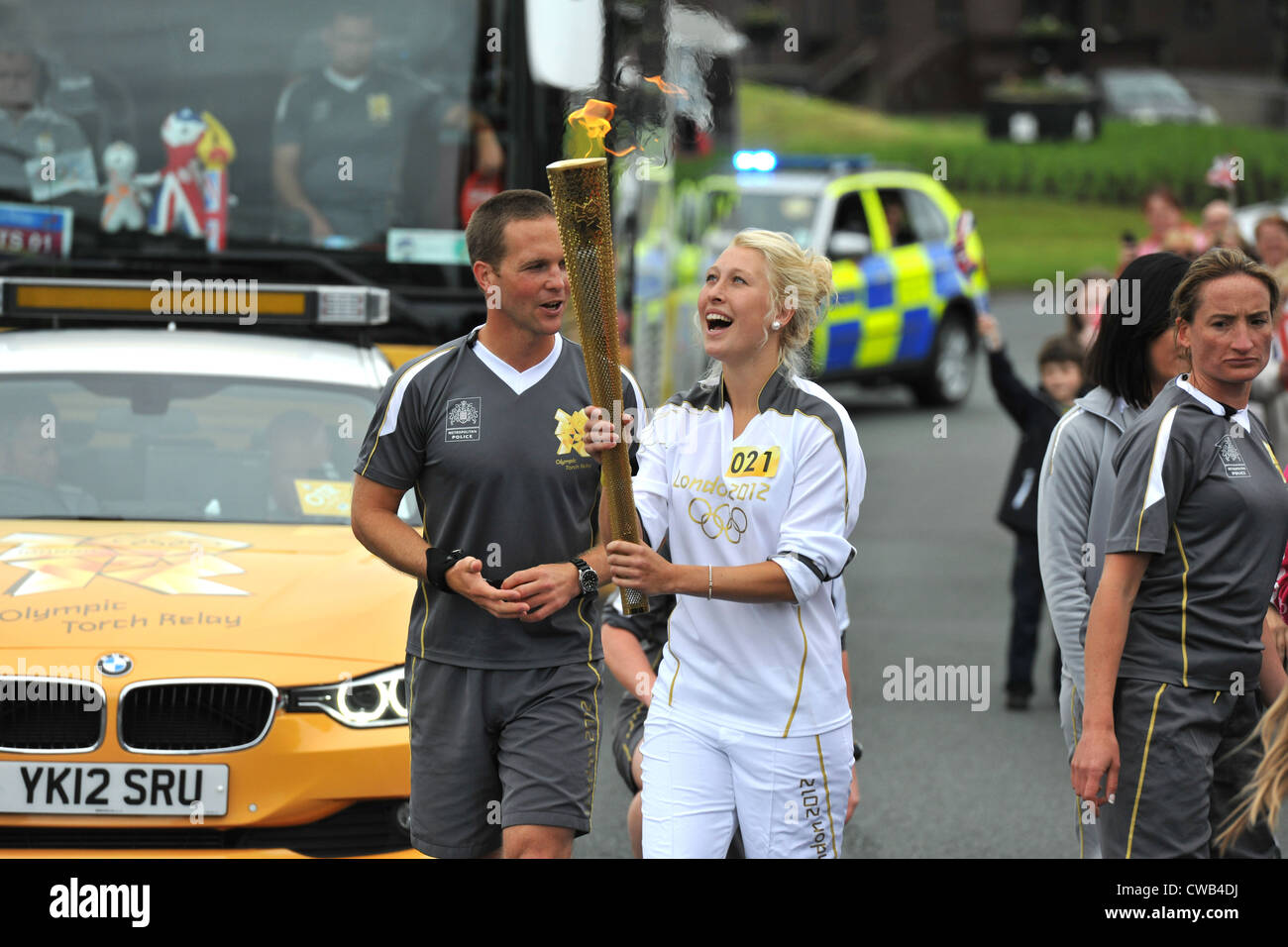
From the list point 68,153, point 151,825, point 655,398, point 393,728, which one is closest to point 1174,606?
point 393,728

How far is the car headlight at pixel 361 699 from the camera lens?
4.74 metres

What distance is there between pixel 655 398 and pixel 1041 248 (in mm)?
21401

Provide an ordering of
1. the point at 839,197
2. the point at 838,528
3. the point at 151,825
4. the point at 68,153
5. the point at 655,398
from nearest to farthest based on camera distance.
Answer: the point at 838,528 → the point at 151,825 → the point at 68,153 → the point at 655,398 → the point at 839,197

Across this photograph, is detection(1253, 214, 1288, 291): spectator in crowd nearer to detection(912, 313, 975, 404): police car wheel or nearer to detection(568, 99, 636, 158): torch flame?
detection(568, 99, 636, 158): torch flame

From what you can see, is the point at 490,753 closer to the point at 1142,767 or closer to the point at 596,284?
the point at 596,284

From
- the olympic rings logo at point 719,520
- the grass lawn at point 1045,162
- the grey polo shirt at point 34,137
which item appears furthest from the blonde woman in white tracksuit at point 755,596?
the grass lawn at point 1045,162

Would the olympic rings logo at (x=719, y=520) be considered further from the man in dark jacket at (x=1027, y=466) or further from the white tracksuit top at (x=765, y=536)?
the man in dark jacket at (x=1027, y=466)

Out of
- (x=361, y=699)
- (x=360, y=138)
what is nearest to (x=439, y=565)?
(x=361, y=699)

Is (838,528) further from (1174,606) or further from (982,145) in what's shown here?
(982,145)

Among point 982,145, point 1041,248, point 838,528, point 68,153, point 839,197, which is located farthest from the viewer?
point 982,145

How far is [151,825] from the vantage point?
459cm

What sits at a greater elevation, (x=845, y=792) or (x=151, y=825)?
(x=845, y=792)

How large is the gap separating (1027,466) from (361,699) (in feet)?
14.1

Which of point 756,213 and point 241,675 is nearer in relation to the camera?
point 241,675
